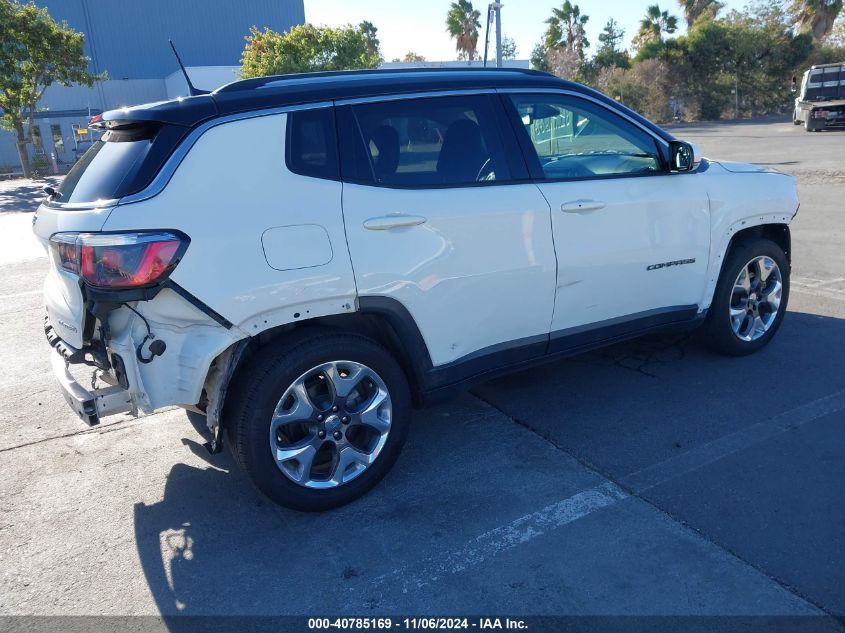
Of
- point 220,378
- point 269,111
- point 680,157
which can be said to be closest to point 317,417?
point 220,378

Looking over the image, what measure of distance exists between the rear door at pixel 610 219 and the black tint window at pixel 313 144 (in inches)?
44.1

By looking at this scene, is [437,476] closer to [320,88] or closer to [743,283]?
[320,88]

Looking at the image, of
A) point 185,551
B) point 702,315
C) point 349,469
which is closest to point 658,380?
point 702,315

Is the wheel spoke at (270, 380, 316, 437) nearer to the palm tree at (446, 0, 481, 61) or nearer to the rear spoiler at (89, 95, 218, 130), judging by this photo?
the rear spoiler at (89, 95, 218, 130)

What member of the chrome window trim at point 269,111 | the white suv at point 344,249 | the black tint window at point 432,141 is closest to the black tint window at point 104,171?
the white suv at point 344,249

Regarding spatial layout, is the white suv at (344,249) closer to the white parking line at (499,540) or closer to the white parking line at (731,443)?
the white parking line at (499,540)

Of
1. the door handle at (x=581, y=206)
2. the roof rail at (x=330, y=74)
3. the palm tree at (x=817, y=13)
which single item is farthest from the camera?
the palm tree at (x=817, y=13)

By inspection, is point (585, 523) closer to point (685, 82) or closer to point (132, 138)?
point (132, 138)

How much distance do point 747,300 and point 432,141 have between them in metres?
2.72

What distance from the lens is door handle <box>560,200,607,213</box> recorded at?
3820 millimetres

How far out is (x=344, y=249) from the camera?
10.5ft

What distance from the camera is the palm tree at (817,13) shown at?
43953 millimetres

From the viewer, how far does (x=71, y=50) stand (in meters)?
26.8

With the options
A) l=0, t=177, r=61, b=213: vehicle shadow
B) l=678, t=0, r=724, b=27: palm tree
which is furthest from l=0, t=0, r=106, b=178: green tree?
l=678, t=0, r=724, b=27: palm tree
